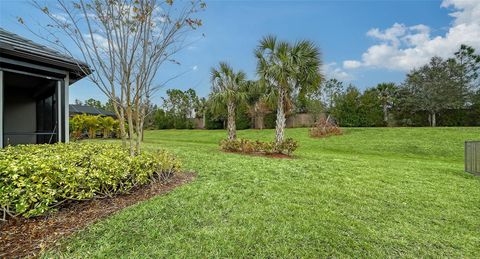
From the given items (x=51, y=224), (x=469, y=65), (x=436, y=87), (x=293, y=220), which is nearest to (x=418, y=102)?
(x=436, y=87)

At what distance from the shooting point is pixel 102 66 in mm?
4781

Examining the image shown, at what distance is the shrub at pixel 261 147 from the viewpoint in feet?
29.6

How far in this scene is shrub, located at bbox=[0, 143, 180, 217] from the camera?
9.02 ft

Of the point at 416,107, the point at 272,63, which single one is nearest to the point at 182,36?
the point at 272,63

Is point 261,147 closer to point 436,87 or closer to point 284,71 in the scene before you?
point 284,71

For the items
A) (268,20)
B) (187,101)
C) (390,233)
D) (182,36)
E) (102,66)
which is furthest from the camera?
(187,101)

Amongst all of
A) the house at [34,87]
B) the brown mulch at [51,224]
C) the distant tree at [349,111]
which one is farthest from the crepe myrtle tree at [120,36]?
the distant tree at [349,111]

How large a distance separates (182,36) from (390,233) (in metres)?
5.14

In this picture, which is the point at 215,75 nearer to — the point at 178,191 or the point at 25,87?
the point at 25,87

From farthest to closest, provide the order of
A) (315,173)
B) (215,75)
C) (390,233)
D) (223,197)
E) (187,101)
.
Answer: (187,101)
(215,75)
(315,173)
(223,197)
(390,233)

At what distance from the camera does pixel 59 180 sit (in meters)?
3.06

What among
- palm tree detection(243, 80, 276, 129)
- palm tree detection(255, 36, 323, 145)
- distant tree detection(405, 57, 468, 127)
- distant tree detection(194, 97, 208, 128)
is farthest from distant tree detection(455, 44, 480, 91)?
distant tree detection(194, 97, 208, 128)

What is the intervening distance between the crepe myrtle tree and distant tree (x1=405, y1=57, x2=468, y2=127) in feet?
79.9

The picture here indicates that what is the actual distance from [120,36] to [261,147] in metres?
6.15
